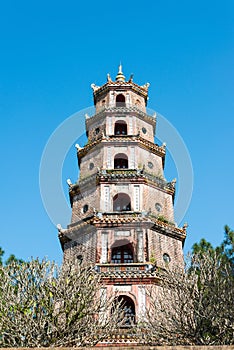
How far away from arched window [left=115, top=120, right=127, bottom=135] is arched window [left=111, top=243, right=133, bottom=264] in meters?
8.17

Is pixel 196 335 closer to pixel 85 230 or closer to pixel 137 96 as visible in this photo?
pixel 85 230

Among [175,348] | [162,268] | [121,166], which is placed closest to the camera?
[175,348]

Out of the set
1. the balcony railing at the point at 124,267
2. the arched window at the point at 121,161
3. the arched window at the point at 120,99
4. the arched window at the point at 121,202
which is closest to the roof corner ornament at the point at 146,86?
the arched window at the point at 120,99

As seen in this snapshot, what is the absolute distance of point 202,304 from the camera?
17859 mm

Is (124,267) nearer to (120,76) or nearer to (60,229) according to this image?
(60,229)

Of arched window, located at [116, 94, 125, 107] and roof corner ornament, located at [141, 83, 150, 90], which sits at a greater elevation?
roof corner ornament, located at [141, 83, 150, 90]

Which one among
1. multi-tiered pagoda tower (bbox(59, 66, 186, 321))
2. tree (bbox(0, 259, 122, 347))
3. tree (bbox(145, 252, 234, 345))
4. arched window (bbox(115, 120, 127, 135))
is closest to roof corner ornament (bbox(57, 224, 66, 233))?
multi-tiered pagoda tower (bbox(59, 66, 186, 321))

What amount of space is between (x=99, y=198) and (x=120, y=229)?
2320 millimetres

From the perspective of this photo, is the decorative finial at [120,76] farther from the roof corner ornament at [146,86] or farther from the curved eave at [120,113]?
the curved eave at [120,113]

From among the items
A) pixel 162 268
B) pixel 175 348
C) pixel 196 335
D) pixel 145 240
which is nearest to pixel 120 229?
pixel 145 240

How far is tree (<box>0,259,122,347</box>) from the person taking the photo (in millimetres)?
16344

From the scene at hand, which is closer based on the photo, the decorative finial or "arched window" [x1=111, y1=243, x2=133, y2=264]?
"arched window" [x1=111, y1=243, x2=133, y2=264]

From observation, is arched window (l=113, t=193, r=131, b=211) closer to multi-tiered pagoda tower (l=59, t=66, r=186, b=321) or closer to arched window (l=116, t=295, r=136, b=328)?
multi-tiered pagoda tower (l=59, t=66, r=186, b=321)

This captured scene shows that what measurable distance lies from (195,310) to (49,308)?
507cm
